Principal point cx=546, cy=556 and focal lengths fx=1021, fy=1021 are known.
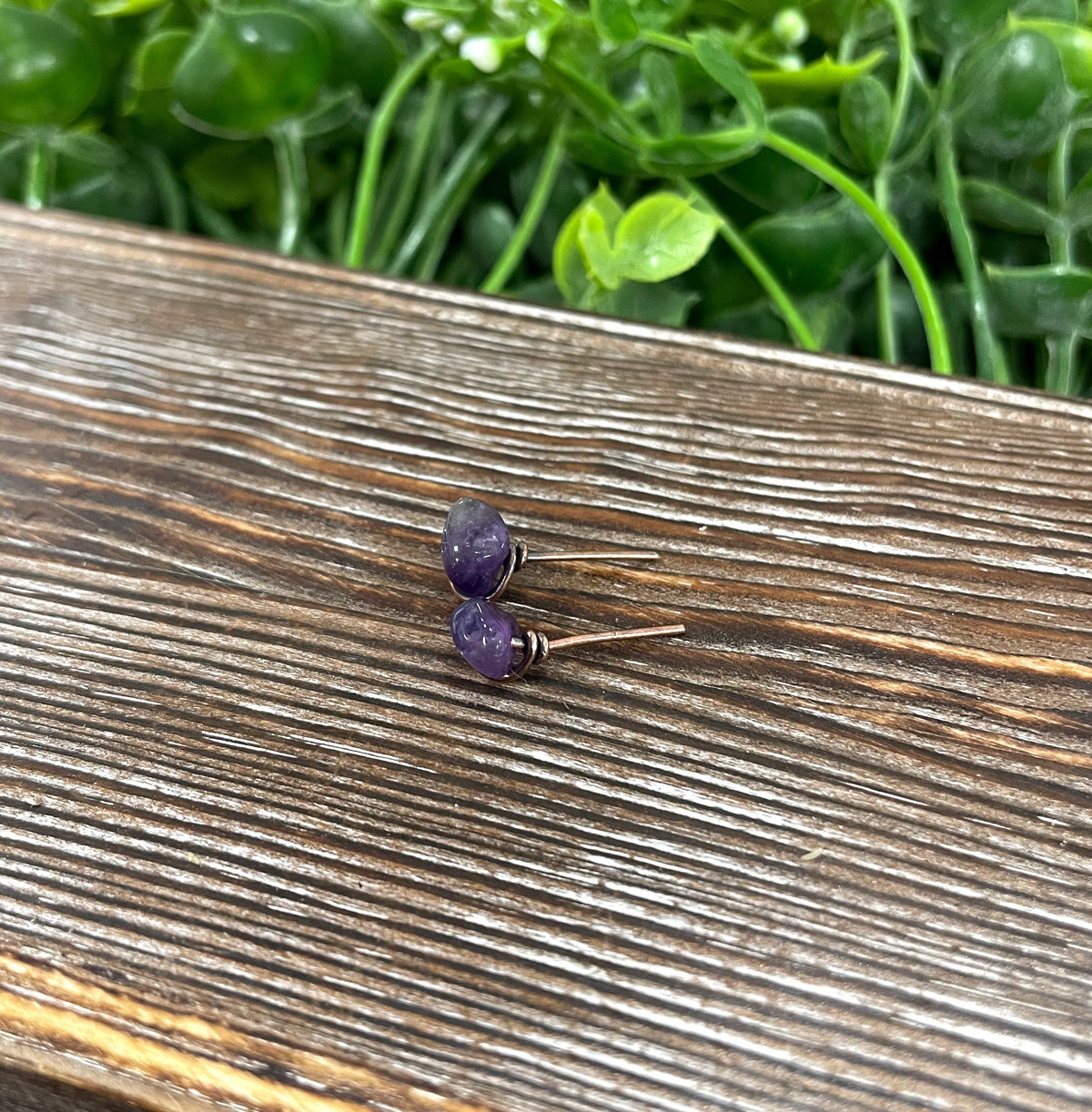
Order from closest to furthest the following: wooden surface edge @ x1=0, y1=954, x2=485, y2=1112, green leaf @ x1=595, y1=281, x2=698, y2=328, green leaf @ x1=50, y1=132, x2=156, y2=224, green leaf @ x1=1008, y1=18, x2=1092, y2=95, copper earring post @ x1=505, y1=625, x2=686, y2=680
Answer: wooden surface edge @ x1=0, y1=954, x2=485, y2=1112
copper earring post @ x1=505, y1=625, x2=686, y2=680
green leaf @ x1=1008, y1=18, x2=1092, y2=95
green leaf @ x1=595, y1=281, x2=698, y2=328
green leaf @ x1=50, y1=132, x2=156, y2=224

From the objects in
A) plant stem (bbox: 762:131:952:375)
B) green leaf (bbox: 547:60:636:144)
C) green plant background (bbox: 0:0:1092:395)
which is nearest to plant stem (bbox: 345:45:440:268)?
green plant background (bbox: 0:0:1092:395)

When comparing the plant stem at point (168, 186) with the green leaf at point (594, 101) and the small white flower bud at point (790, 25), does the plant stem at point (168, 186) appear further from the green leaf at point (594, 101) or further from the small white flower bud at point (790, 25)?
the small white flower bud at point (790, 25)

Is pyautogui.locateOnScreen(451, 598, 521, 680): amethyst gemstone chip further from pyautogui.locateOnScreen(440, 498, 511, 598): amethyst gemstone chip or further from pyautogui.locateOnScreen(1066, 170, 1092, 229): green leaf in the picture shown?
pyautogui.locateOnScreen(1066, 170, 1092, 229): green leaf

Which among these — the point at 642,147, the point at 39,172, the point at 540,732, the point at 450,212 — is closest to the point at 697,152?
the point at 642,147

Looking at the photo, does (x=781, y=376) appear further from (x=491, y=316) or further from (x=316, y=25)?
(x=316, y=25)

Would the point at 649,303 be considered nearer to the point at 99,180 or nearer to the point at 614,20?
the point at 614,20

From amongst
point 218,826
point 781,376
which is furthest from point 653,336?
point 218,826

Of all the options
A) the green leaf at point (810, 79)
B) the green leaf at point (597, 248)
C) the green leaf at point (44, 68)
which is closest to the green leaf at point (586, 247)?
the green leaf at point (597, 248)
